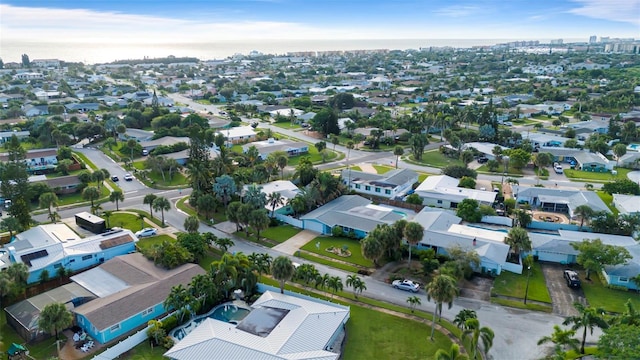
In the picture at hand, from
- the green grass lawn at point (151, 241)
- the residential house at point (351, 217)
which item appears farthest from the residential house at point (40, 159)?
the residential house at point (351, 217)

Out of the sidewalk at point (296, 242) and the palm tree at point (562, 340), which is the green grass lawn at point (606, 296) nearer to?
the palm tree at point (562, 340)

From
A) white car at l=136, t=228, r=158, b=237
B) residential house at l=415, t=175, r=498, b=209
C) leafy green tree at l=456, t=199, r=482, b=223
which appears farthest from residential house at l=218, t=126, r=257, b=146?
leafy green tree at l=456, t=199, r=482, b=223

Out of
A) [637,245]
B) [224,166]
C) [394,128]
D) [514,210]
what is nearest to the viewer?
[637,245]

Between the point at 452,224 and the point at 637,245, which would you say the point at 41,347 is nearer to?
the point at 452,224

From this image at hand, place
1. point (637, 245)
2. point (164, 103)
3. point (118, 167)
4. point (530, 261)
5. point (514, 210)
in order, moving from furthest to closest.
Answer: point (164, 103), point (118, 167), point (514, 210), point (637, 245), point (530, 261)

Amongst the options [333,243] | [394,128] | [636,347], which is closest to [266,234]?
[333,243]

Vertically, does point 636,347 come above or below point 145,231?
above

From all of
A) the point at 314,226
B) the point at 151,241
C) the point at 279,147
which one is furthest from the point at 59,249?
the point at 279,147

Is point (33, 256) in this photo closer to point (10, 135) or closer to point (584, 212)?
point (584, 212)
